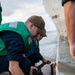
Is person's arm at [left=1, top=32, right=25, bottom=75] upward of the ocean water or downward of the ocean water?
upward

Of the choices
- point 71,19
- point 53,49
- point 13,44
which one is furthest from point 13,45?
point 53,49

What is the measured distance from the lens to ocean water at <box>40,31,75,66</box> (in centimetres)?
286

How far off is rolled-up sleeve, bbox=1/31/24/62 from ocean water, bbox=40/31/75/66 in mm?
726

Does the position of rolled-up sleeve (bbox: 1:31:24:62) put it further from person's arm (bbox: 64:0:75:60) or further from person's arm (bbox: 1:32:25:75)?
person's arm (bbox: 64:0:75:60)

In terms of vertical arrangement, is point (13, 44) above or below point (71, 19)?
below

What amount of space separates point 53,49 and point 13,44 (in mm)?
2514

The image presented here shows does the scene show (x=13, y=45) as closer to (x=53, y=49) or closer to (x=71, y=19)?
(x=71, y=19)

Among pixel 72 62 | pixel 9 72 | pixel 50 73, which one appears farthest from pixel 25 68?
pixel 50 73

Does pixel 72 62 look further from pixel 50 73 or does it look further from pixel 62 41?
pixel 50 73

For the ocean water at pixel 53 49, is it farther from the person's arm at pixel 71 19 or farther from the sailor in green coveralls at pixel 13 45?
the person's arm at pixel 71 19

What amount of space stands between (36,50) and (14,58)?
58.2 inches

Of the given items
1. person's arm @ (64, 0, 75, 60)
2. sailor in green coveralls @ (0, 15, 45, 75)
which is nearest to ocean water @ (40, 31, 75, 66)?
sailor in green coveralls @ (0, 15, 45, 75)

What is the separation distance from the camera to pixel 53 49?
15.4 ft

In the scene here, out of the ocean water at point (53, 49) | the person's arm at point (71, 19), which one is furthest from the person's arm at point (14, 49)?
the person's arm at point (71, 19)
